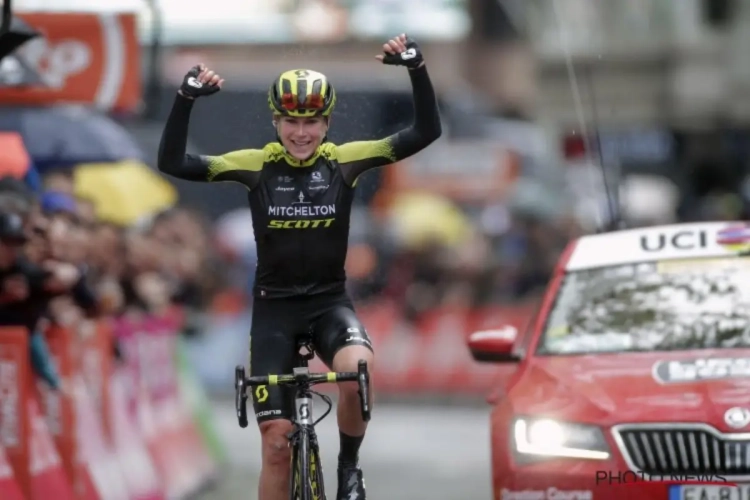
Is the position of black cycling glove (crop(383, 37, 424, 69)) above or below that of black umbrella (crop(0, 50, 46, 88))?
below

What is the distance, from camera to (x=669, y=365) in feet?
31.7

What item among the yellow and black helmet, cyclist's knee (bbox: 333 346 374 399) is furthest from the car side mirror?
the yellow and black helmet

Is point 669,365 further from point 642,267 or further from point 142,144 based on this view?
point 142,144

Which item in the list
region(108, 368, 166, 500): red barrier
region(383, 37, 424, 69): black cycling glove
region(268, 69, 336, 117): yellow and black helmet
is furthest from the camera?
region(108, 368, 166, 500): red barrier

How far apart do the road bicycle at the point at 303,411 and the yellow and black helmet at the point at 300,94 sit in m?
1.17

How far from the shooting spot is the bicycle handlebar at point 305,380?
8.23 meters

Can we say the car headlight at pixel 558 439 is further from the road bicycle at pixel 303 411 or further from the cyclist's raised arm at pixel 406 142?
the cyclist's raised arm at pixel 406 142

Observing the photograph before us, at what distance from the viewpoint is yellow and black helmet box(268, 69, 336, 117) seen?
8664mm

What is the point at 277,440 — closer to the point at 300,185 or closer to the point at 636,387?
the point at 300,185

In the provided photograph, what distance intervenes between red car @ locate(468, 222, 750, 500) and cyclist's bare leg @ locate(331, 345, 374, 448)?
891mm

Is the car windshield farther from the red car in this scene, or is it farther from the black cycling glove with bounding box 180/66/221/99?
the black cycling glove with bounding box 180/66/221/99

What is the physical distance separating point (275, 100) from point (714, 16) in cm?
2782

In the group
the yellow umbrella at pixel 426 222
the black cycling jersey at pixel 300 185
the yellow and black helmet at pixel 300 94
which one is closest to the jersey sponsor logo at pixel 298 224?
the black cycling jersey at pixel 300 185

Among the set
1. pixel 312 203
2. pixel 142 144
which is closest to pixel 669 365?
pixel 312 203
